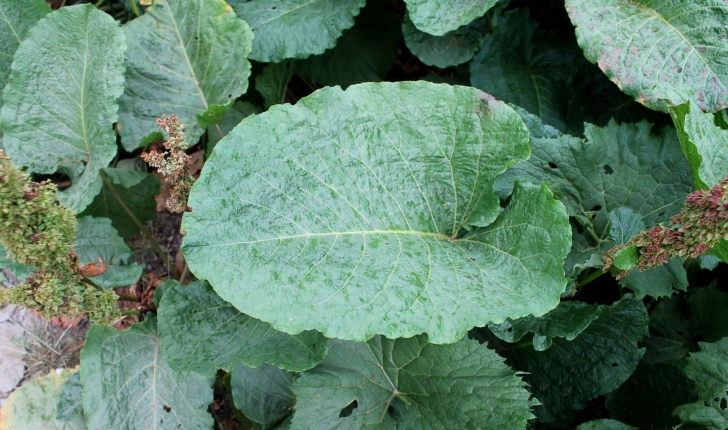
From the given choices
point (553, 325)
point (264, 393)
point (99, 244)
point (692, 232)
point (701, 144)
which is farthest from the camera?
point (99, 244)

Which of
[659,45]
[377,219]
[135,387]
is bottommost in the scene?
[135,387]

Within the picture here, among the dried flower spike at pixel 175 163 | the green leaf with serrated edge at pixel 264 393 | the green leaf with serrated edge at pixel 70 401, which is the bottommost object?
the green leaf with serrated edge at pixel 70 401

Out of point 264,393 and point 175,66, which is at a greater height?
point 175,66

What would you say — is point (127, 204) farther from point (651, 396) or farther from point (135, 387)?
point (651, 396)

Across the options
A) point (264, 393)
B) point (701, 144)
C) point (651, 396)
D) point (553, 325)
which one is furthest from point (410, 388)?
point (701, 144)

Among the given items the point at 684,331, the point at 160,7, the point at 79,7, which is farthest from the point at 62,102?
the point at 684,331

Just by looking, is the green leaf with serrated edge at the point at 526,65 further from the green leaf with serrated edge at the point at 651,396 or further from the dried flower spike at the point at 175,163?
the dried flower spike at the point at 175,163

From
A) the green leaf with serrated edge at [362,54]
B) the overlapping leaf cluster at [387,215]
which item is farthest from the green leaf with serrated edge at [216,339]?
the green leaf with serrated edge at [362,54]
